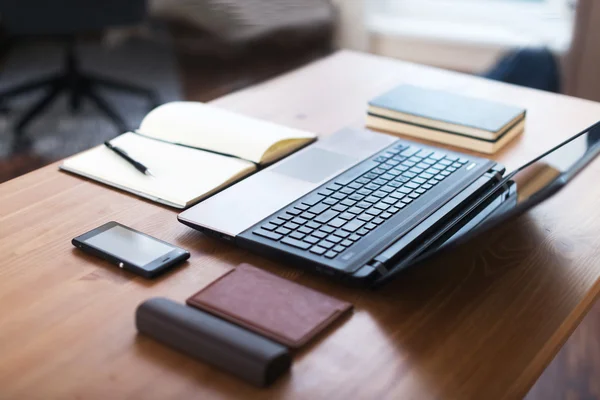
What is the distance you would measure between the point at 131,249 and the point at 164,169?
0.80ft

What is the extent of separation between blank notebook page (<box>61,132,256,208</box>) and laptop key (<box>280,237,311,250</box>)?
0.19m

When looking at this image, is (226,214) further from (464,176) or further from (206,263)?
(464,176)

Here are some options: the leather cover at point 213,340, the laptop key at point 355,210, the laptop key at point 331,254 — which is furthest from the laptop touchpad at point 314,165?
the leather cover at point 213,340

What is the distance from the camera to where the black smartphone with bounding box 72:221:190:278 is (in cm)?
90

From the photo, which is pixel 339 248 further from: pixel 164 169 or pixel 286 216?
pixel 164 169

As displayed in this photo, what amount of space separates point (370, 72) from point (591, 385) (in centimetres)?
86

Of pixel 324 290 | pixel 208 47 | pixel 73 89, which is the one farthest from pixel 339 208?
pixel 208 47

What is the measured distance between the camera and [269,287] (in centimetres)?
85

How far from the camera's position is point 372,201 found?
3.32ft

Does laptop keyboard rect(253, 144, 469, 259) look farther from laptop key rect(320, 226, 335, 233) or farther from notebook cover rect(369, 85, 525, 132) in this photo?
notebook cover rect(369, 85, 525, 132)

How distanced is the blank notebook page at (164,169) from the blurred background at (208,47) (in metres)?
1.58

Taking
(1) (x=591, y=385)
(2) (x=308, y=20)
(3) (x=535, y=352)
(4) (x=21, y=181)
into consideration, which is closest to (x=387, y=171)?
(3) (x=535, y=352)

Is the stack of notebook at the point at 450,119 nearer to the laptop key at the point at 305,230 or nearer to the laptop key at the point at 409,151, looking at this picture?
the laptop key at the point at 409,151

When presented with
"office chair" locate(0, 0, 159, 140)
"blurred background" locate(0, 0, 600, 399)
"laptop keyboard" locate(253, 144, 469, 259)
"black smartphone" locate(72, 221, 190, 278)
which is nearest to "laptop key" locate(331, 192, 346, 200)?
"laptop keyboard" locate(253, 144, 469, 259)
